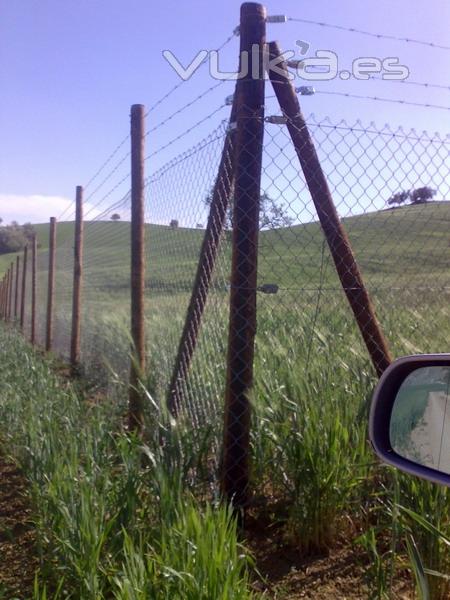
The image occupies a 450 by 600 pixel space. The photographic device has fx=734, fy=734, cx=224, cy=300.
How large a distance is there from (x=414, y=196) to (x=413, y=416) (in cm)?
229

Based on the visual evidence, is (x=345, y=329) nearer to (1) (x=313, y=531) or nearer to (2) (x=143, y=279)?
(2) (x=143, y=279)

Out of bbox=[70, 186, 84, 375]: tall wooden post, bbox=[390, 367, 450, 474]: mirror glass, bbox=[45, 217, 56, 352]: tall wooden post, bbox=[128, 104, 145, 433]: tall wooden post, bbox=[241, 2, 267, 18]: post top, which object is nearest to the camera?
bbox=[390, 367, 450, 474]: mirror glass

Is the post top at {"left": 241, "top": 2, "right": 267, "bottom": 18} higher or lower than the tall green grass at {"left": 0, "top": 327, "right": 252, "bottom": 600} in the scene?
higher

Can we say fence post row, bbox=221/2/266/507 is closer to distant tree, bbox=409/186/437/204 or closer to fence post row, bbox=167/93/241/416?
fence post row, bbox=167/93/241/416

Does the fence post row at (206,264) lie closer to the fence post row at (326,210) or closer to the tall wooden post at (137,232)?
the fence post row at (326,210)

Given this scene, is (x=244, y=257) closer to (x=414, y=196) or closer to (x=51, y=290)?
(x=414, y=196)

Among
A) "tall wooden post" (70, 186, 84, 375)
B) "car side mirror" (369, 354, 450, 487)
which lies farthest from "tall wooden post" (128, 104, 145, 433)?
"car side mirror" (369, 354, 450, 487)

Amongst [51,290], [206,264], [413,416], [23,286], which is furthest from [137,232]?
[23,286]

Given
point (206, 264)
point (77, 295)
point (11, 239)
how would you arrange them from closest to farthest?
point (206, 264)
point (77, 295)
point (11, 239)

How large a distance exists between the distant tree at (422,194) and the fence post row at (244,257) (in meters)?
1.11

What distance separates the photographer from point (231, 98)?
3.38 meters

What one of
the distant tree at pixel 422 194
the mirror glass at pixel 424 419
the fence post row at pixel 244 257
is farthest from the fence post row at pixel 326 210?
the mirror glass at pixel 424 419

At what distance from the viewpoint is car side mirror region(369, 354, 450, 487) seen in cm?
169

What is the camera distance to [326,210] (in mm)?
3230
